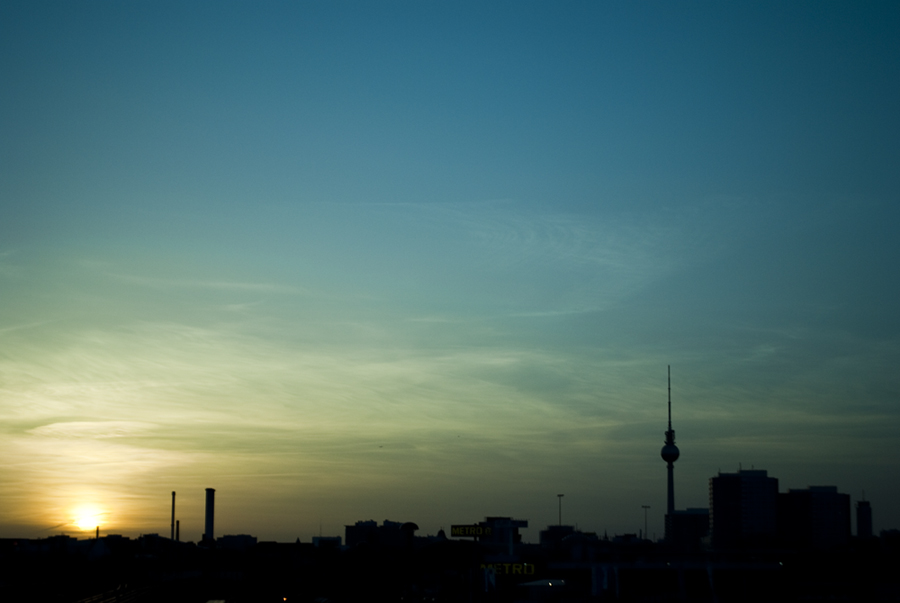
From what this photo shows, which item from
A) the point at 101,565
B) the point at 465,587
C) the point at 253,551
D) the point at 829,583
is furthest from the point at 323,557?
the point at 829,583

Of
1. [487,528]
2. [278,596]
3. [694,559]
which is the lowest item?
[694,559]

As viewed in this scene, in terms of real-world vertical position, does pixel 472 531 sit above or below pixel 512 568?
above

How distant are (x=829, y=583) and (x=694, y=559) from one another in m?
54.7

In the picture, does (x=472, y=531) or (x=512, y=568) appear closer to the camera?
(x=512, y=568)

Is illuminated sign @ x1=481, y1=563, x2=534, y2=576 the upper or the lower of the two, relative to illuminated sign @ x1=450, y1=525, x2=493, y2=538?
lower

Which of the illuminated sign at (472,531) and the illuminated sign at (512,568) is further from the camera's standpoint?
the illuminated sign at (472,531)

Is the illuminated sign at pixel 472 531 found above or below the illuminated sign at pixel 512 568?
above

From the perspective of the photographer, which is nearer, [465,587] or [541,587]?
[541,587]

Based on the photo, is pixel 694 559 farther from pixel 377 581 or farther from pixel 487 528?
pixel 487 528

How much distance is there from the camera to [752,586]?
14325cm

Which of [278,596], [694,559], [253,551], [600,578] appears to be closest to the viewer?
[278,596]

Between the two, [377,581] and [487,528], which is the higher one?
→ [487,528]

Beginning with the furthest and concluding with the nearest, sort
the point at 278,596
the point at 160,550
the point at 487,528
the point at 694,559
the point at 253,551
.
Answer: the point at 694,559
the point at 160,550
the point at 253,551
the point at 278,596
the point at 487,528

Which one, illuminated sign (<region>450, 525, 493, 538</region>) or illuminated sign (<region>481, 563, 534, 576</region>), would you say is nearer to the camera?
illuminated sign (<region>481, 563, 534, 576</region>)
